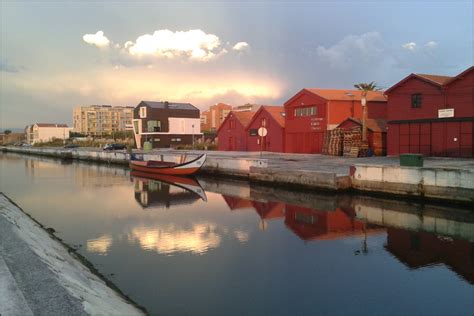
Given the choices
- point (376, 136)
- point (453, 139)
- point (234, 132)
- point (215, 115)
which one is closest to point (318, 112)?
point (376, 136)

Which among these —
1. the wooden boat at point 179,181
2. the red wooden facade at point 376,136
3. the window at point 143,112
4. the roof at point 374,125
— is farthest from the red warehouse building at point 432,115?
the window at point 143,112

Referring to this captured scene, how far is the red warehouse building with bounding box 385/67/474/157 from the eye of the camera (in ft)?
89.2

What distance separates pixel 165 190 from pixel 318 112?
18.4 metres

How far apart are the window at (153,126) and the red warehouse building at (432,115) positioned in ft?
163

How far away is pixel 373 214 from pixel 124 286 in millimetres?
11233

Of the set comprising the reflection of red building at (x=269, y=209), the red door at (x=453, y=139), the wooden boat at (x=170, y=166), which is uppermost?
the red door at (x=453, y=139)

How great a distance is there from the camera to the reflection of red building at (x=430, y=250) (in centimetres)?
1045

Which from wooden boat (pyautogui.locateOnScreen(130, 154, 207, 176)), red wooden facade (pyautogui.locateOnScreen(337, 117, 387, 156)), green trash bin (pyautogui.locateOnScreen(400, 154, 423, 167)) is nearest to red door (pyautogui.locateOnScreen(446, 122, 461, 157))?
red wooden facade (pyautogui.locateOnScreen(337, 117, 387, 156))

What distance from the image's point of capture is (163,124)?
75.6 meters

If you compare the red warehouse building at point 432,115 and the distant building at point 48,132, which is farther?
the distant building at point 48,132

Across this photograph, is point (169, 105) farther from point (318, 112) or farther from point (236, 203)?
point (236, 203)

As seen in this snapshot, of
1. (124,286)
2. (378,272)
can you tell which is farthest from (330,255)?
(124,286)

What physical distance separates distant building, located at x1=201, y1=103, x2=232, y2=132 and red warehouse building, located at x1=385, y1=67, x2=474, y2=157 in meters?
153

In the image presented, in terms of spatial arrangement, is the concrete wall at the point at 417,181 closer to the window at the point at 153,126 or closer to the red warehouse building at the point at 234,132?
the red warehouse building at the point at 234,132
